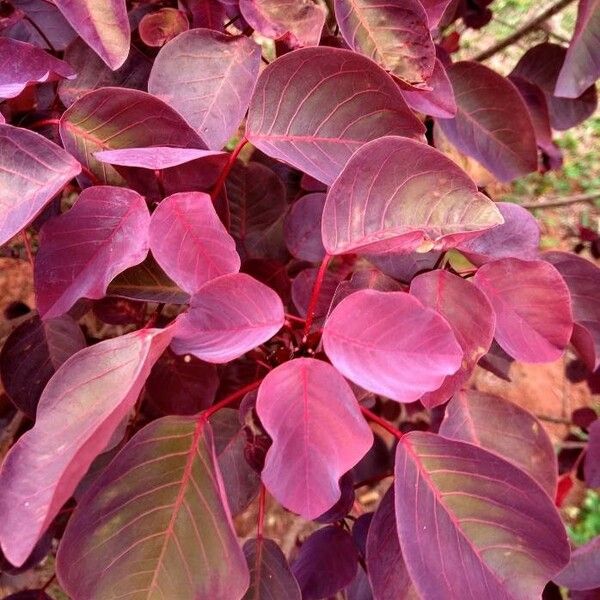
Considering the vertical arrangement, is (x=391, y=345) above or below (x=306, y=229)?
above

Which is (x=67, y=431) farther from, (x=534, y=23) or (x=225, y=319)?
(x=534, y=23)

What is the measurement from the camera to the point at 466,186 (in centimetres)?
52

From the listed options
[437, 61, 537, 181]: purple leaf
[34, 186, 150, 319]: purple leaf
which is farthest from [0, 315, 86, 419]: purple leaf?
[437, 61, 537, 181]: purple leaf

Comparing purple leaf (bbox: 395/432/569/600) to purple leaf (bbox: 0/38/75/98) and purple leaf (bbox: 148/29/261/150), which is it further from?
purple leaf (bbox: 0/38/75/98)

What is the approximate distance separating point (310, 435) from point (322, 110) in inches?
11.1

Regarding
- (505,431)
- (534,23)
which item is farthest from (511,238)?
(534,23)

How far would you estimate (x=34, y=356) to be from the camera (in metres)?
0.70

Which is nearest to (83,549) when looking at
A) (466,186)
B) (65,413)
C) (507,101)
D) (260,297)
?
(65,413)

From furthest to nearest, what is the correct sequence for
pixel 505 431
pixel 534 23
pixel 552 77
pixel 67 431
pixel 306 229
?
pixel 534 23 < pixel 552 77 < pixel 306 229 < pixel 505 431 < pixel 67 431

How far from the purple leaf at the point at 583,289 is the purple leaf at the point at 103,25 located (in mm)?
477

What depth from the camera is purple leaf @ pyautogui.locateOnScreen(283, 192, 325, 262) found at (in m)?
0.79

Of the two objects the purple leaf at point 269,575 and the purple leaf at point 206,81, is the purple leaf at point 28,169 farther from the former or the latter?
the purple leaf at point 269,575

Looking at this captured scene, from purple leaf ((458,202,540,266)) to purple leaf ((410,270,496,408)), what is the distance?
0.09m

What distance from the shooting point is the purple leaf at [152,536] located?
49cm
